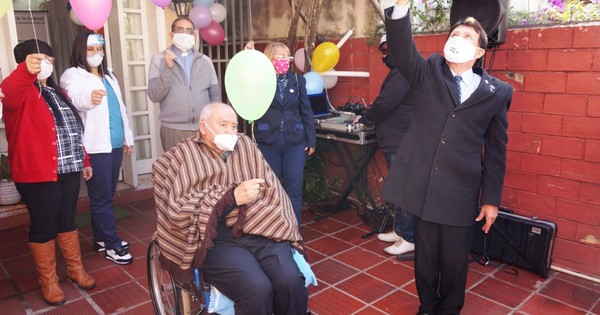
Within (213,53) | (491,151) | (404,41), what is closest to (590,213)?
(491,151)

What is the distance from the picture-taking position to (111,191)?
135 inches

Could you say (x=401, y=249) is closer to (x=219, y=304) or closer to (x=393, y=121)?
(x=393, y=121)

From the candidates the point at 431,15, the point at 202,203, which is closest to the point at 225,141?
the point at 202,203

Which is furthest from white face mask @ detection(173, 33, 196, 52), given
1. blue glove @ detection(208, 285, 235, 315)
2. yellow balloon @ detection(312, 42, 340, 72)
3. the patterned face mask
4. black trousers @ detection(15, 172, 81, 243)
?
blue glove @ detection(208, 285, 235, 315)

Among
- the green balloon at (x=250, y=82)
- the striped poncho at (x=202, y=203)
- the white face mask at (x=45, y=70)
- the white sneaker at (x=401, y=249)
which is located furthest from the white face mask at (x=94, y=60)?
the white sneaker at (x=401, y=249)

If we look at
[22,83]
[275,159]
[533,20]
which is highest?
[533,20]

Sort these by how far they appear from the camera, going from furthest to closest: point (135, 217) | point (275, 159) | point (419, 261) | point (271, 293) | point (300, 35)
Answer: point (300, 35), point (135, 217), point (275, 159), point (419, 261), point (271, 293)

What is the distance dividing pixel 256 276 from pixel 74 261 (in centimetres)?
162

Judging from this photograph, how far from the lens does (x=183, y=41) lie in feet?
11.2

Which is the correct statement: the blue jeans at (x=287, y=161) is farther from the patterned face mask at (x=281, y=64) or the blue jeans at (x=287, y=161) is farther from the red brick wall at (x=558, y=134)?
the red brick wall at (x=558, y=134)

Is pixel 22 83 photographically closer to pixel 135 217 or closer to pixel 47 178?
pixel 47 178

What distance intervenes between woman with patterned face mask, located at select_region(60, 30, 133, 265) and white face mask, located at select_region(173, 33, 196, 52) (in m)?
0.50

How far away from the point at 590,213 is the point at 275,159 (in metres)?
2.19

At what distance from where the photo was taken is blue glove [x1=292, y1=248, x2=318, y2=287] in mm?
2283
